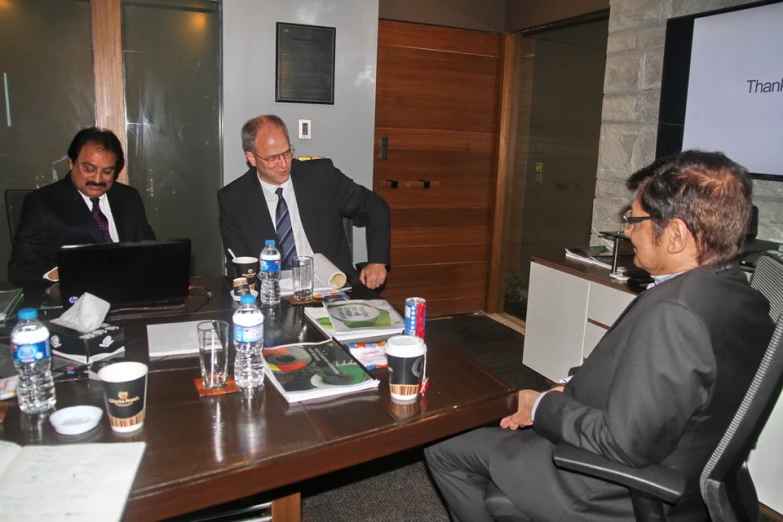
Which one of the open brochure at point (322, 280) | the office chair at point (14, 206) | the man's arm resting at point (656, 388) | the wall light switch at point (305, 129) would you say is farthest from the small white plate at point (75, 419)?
the wall light switch at point (305, 129)

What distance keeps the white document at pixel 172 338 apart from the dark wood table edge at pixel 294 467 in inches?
21.0

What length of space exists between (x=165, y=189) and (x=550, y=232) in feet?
8.23

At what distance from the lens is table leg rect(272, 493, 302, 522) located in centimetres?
153

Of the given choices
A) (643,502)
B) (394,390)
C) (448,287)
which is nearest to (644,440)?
(643,502)

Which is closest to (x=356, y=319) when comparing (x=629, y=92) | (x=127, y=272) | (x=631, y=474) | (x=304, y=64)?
(x=127, y=272)

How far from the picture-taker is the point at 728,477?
46.9 inches

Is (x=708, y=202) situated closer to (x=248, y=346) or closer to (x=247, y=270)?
(x=248, y=346)

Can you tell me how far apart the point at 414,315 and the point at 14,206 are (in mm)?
1878

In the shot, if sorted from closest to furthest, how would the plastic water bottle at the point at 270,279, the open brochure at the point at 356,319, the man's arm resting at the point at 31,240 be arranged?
the open brochure at the point at 356,319
the plastic water bottle at the point at 270,279
the man's arm resting at the point at 31,240

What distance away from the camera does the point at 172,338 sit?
1.58 meters

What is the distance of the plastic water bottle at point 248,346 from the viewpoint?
1312 millimetres

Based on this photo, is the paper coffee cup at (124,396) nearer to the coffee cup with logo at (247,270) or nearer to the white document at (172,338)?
the white document at (172,338)

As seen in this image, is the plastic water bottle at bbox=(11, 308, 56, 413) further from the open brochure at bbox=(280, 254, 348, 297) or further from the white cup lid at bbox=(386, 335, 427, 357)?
the open brochure at bbox=(280, 254, 348, 297)

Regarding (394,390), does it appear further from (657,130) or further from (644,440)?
(657,130)
